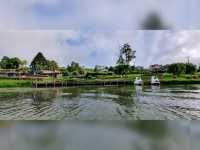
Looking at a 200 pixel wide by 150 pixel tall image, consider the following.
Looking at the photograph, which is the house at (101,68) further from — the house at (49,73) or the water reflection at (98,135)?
the water reflection at (98,135)

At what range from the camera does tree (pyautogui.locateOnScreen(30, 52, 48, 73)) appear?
18.0 ft

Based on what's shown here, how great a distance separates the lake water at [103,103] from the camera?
18.2 ft

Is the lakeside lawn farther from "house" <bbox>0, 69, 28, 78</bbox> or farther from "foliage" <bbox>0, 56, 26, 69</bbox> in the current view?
"foliage" <bbox>0, 56, 26, 69</bbox>

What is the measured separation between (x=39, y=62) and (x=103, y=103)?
5.64 ft

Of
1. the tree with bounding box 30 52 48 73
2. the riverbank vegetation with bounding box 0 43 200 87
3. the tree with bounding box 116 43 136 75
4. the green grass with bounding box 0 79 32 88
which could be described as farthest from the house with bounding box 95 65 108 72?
the green grass with bounding box 0 79 32 88

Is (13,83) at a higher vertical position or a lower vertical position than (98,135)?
higher

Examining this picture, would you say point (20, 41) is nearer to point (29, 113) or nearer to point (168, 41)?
point (29, 113)

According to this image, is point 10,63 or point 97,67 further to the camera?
point 10,63

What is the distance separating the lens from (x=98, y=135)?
4230 mm

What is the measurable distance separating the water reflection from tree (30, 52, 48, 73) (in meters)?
1.00

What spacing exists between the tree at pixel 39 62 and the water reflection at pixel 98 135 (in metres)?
1.00

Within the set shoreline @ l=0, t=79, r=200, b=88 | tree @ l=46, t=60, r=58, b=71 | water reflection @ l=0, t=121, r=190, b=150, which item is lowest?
water reflection @ l=0, t=121, r=190, b=150

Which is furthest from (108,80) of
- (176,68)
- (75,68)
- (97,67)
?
(176,68)

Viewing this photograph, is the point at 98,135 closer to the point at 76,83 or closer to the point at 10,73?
the point at 76,83
